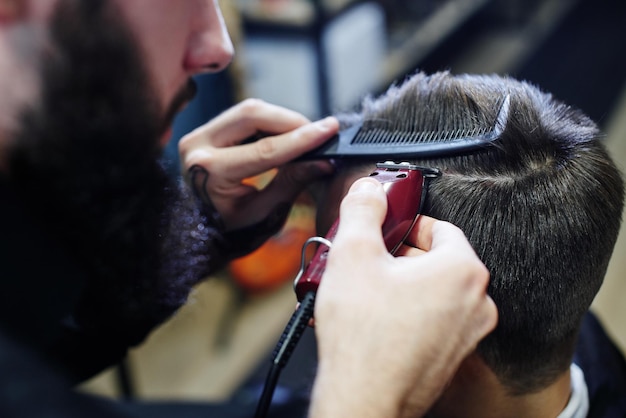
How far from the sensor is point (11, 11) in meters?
0.77

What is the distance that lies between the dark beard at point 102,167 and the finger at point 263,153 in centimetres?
8

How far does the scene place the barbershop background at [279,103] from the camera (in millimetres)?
2133

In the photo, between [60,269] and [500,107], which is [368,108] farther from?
[60,269]

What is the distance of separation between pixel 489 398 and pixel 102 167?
0.64 meters

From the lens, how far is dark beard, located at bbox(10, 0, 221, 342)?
0.82 m

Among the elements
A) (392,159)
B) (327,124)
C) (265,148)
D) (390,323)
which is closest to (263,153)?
(265,148)

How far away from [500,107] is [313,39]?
5.39 feet

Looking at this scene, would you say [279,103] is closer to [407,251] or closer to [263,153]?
[263,153]

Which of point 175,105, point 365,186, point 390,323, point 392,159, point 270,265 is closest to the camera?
point 390,323

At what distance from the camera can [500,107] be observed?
0.88 m

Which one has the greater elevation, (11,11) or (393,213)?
(11,11)

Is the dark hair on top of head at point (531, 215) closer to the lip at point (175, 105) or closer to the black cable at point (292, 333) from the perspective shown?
the black cable at point (292, 333)

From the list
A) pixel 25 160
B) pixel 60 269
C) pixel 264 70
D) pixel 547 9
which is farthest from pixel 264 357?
pixel 547 9

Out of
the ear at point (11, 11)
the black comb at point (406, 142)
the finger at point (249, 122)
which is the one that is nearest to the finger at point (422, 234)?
the black comb at point (406, 142)
